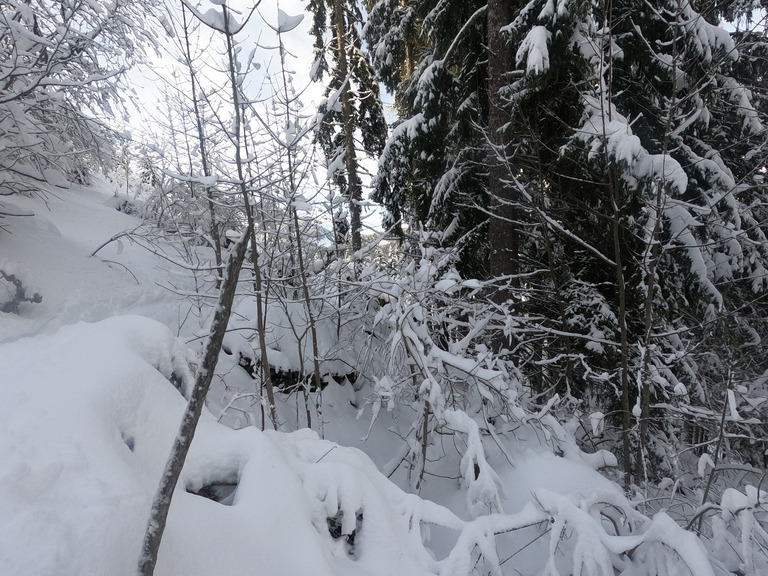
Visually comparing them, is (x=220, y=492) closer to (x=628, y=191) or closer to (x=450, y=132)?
(x=628, y=191)

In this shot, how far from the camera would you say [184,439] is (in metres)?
1.08

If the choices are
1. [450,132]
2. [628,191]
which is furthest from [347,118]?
[628,191]

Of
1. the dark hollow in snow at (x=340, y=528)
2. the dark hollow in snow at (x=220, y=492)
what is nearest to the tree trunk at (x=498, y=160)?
the dark hollow in snow at (x=340, y=528)

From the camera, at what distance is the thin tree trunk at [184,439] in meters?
1.05

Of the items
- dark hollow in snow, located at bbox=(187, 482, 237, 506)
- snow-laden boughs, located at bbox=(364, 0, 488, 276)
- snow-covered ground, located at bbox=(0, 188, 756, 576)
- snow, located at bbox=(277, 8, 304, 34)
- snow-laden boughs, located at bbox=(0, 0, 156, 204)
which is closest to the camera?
snow-covered ground, located at bbox=(0, 188, 756, 576)

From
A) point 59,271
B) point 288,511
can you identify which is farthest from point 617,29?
point 59,271

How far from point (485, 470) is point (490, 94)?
14.8ft

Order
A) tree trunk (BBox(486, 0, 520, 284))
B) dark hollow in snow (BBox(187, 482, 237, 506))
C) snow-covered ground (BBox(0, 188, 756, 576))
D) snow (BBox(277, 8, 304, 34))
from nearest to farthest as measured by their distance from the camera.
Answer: snow-covered ground (BBox(0, 188, 756, 576)) < dark hollow in snow (BBox(187, 482, 237, 506)) < snow (BBox(277, 8, 304, 34)) < tree trunk (BBox(486, 0, 520, 284))

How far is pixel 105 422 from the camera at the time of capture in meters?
1.57

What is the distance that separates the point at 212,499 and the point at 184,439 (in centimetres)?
97

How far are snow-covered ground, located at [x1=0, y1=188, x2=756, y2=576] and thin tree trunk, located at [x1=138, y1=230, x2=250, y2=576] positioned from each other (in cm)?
17

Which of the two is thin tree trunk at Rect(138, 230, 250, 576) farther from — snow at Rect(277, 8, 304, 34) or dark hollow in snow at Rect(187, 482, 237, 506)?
snow at Rect(277, 8, 304, 34)

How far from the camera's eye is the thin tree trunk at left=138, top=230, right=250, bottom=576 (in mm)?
1053

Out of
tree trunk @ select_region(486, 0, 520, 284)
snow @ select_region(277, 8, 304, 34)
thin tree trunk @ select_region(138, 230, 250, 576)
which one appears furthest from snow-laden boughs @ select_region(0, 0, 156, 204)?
tree trunk @ select_region(486, 0, 520, 284)
